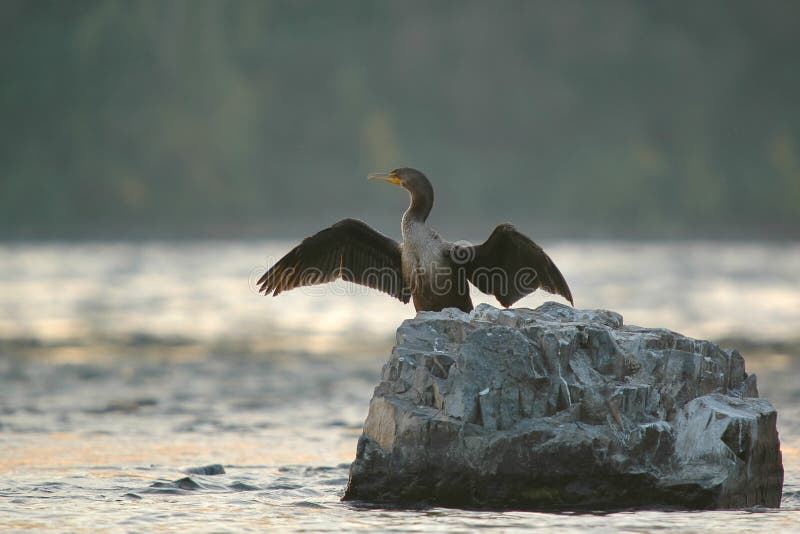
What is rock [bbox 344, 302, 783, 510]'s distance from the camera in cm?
748

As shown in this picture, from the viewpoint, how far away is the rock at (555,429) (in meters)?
7.48

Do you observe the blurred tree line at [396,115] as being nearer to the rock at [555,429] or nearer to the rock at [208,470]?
the rock at [208,470]

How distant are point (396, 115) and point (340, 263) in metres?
76.9

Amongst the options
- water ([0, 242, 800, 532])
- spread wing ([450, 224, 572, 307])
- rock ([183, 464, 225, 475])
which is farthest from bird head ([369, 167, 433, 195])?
rock ([183, 464, 225, 475])

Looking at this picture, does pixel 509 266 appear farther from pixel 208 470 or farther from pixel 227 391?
pixel 227 391

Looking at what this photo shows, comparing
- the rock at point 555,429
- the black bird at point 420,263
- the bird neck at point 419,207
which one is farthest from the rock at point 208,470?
the bird neck at point 419,207

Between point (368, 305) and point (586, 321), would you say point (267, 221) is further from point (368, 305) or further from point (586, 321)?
point (586, 321)

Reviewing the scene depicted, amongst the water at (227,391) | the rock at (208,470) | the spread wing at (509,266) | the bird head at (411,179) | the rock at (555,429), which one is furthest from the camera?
Answer: the bird head at (411,179)

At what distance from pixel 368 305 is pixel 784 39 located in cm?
8263

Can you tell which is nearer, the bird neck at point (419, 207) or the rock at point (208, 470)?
the rock at point (208, 470)

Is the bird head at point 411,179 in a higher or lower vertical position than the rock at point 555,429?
higher

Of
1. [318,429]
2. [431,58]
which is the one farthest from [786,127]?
[318,429]

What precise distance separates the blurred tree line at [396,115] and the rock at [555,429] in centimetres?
5589

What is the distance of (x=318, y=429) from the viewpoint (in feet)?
39.2
